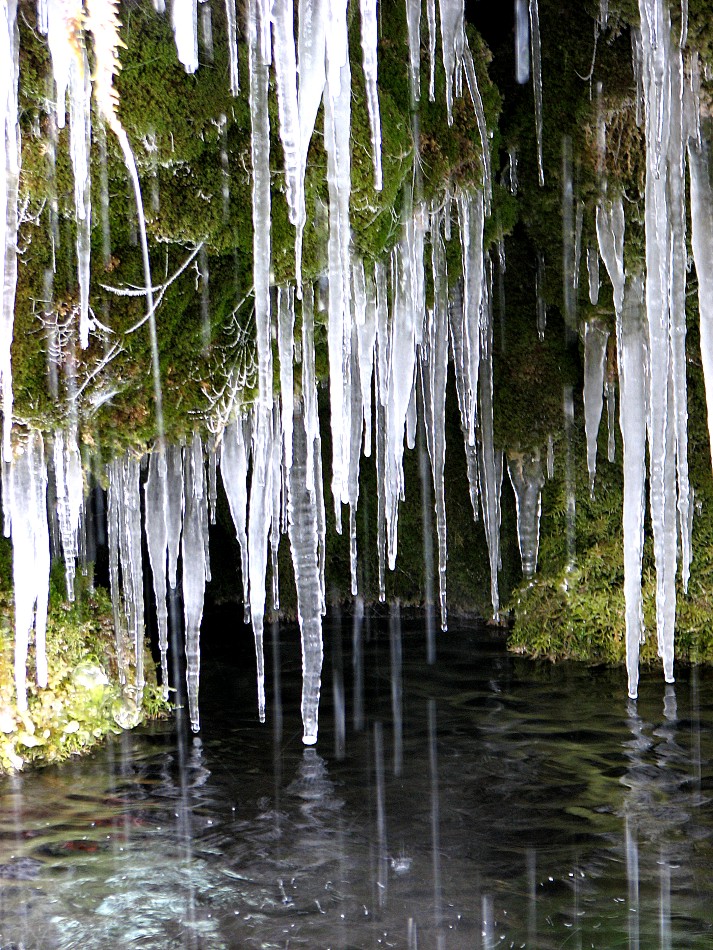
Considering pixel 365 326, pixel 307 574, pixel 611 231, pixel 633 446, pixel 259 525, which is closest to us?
pixel 633 446

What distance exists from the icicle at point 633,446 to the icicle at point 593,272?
1.35ft

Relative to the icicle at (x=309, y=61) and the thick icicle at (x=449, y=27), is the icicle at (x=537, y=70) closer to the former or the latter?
the thick icicle at (x=449, y=27)

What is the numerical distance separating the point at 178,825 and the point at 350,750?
7.62 ft

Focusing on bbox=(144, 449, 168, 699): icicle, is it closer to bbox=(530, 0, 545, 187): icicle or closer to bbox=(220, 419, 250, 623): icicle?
bbox=(220, 419, 250, 623): icicle

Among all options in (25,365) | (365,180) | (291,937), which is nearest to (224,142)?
(365,180)

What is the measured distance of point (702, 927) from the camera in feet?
16.0

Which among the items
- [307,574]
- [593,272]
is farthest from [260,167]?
[593,272]

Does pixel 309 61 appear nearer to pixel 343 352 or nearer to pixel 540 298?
pixel 343 352

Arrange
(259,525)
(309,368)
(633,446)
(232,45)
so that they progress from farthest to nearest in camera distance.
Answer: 1. (259,525)
2. (309,368)
3. (633,446)
4. (232,45)

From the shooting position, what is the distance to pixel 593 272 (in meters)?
7.64

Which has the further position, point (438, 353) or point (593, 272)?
point (593, 272)

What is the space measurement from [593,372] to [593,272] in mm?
1344

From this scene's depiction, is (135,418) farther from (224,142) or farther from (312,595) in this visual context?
(224,142)

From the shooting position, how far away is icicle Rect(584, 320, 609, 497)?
870 centimetres
